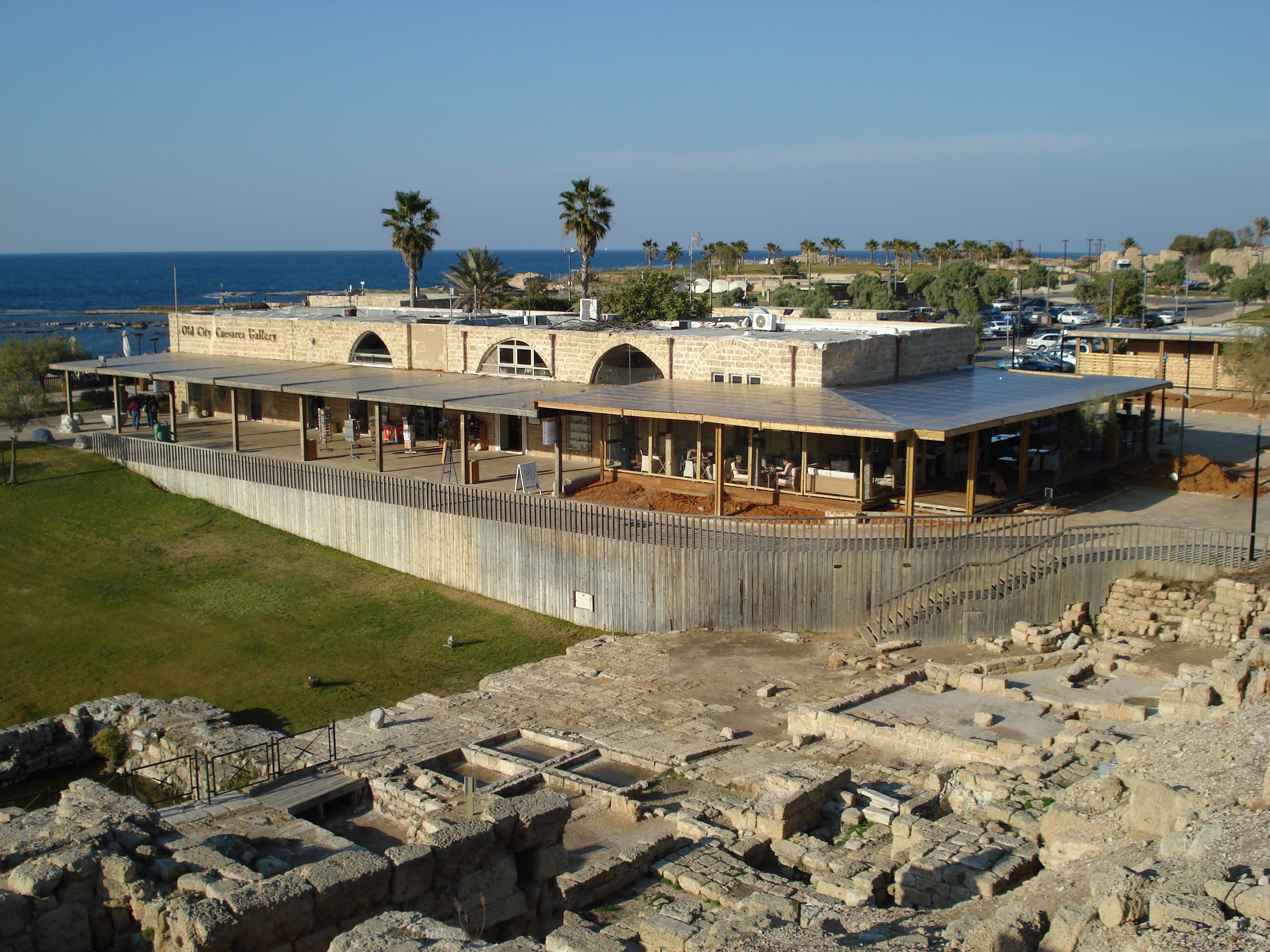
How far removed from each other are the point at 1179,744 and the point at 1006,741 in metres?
2.56

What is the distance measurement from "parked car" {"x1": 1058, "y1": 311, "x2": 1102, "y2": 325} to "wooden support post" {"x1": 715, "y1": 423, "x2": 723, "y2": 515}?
51.1 m

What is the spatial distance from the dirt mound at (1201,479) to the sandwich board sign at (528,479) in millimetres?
16110

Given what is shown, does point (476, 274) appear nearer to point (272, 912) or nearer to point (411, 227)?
point (411, 227)

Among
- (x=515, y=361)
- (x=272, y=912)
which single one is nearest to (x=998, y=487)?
(x=515, y=361)

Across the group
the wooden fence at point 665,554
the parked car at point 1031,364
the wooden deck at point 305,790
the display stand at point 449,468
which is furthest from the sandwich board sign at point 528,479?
the parked car at point 1031,364

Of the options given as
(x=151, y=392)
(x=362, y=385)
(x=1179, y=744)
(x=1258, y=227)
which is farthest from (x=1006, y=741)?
(x=1258, y=227)

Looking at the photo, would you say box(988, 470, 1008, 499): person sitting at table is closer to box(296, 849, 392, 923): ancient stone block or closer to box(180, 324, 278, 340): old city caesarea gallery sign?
box(296, 849, 392, 923): ancient stone block

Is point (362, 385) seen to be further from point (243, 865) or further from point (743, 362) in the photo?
point (243, 865)

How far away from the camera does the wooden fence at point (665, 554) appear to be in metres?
21.6

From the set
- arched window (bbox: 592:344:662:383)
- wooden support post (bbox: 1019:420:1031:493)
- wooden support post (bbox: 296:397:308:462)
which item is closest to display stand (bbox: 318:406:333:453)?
wooden support post (bbox: 296:397:308:462)

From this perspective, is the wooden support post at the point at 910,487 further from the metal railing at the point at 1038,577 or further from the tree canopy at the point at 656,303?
the tree canopy at the point at 656,303

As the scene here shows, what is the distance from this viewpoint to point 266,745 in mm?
15805

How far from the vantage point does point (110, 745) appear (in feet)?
58.6

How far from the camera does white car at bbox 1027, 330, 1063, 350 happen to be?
5581 cm
